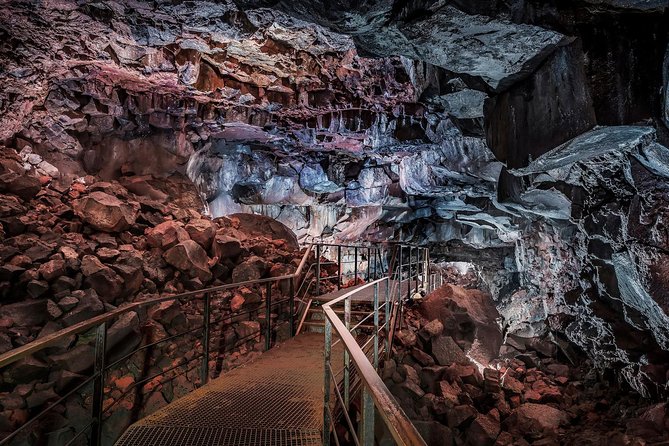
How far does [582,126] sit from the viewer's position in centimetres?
405

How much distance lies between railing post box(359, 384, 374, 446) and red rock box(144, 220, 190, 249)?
254 inches

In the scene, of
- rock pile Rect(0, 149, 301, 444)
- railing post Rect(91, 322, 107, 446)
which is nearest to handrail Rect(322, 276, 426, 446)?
railing post Rect(91, 322, 107, 446)

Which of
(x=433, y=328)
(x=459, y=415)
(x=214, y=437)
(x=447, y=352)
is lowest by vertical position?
(x=459, y=415)

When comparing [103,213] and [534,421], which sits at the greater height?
[103,213]

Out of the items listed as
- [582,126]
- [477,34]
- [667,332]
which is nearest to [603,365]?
[667,332]

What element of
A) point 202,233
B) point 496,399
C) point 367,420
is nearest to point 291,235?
point 202,233

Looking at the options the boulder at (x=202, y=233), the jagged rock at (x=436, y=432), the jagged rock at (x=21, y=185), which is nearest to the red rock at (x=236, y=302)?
the boulder at (x=202, y=233)

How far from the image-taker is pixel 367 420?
145 cm

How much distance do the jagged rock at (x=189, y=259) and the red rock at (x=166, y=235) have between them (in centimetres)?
25

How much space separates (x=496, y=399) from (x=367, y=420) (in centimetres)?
585

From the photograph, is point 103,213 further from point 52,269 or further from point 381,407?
point 381,407

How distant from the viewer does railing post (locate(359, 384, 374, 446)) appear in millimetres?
1438

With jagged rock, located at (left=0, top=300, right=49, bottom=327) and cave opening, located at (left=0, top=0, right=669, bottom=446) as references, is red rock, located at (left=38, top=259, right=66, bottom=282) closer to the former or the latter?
cave opening, located at (left=0, top=0, right=669, bottom=446)

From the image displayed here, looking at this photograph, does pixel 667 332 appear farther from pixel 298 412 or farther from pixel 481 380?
pixel 298 412
